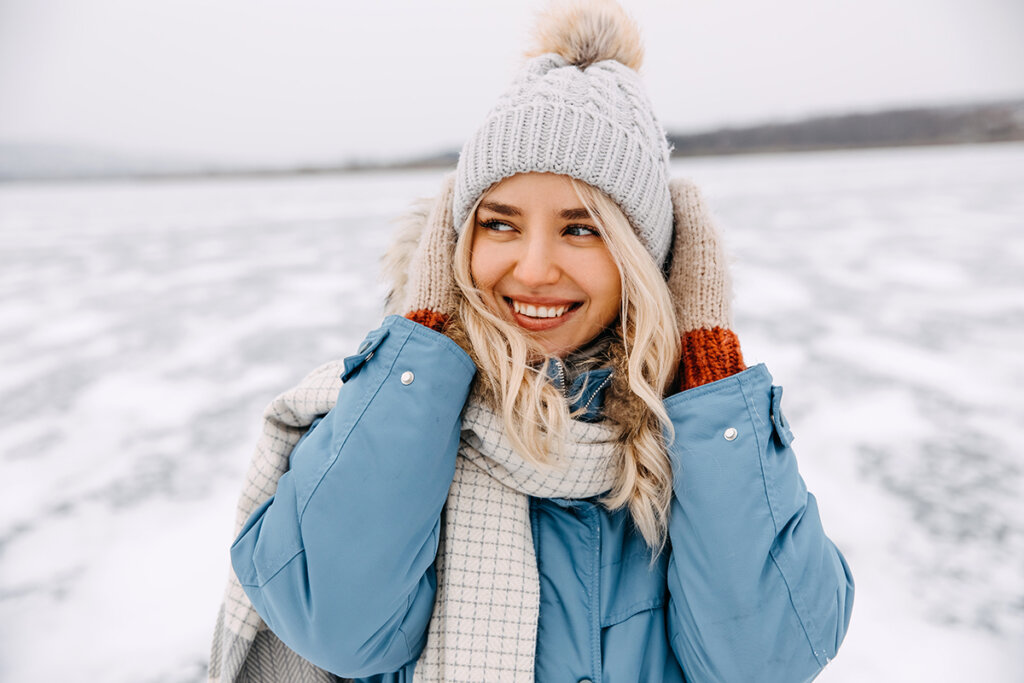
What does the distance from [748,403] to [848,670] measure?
854 mm

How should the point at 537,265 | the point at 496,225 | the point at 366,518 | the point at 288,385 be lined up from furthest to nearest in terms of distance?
the point at 288,385
the point at 496,225
the point at 537,265
the point at 366,518

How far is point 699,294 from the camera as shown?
1208mm

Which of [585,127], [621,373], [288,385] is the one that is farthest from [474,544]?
Answer: [288,385]

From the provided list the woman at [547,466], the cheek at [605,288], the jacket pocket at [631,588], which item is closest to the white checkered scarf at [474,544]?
the woman at [547,466]

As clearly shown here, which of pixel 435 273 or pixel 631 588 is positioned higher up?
pixel 435 273

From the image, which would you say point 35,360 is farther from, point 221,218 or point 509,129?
point 221,218

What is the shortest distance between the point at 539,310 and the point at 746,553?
528 millimetres

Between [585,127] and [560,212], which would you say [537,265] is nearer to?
[560,212]

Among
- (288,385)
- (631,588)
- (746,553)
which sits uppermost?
(746,553)

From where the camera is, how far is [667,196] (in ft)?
4.11

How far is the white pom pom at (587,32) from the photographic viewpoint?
1257 millimetres

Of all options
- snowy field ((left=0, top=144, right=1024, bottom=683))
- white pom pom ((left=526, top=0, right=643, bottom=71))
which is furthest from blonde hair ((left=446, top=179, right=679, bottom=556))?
snowy field ((left=0, top=144, right=1024, bottom=683))

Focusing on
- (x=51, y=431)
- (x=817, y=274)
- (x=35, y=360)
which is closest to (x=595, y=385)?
(x=51, y=431)

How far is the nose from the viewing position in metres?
1.06
